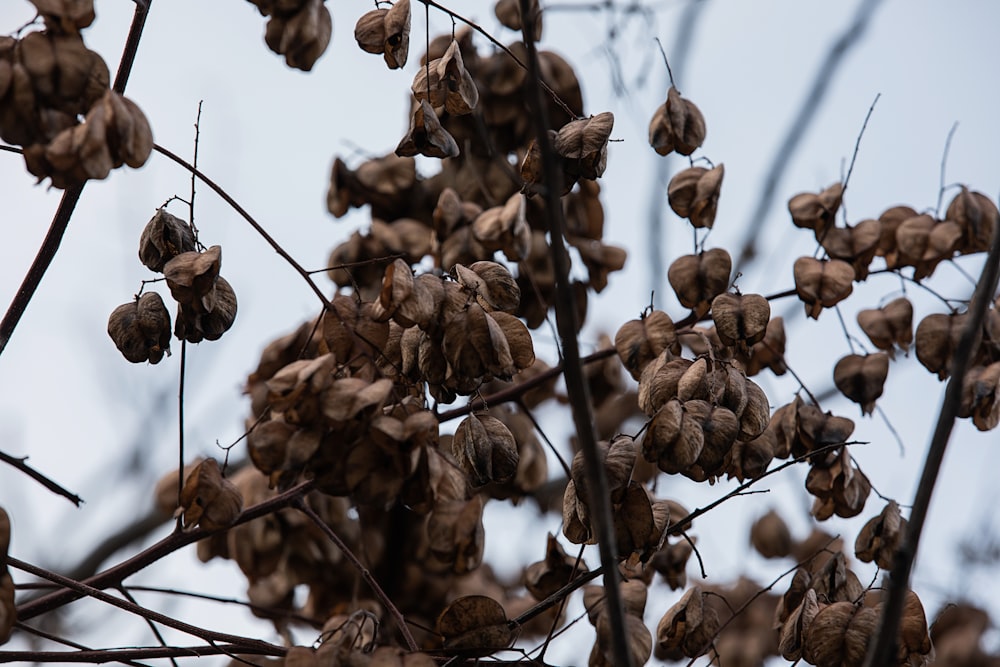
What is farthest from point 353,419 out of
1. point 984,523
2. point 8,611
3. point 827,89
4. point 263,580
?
point 984,523

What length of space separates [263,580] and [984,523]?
348 cm

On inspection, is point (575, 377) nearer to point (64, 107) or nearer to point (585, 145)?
point (585, 145)

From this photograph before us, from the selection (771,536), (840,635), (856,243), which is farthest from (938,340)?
(771,536)

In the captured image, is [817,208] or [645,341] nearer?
[645,341]

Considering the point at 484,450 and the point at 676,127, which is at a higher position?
the point at 676,127

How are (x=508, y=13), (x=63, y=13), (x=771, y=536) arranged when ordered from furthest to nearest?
1. (x=771, y=536)
2. (x=508, y=13)
3. (x=63, y=13)

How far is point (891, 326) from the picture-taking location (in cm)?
176

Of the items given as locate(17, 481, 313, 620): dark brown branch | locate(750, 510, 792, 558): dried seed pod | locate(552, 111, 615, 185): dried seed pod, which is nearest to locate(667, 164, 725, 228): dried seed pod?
locate(552, 111, 615, 185): dried seed pod

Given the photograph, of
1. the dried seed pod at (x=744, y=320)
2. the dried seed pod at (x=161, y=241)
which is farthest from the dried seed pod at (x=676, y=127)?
the dried seed pod at (x=161, y=241)

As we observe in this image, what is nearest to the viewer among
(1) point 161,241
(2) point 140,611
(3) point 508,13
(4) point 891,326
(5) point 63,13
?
(5) point 63,13

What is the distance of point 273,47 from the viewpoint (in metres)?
1.28

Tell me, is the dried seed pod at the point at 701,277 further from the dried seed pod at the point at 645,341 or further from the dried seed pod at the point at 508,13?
the dried seed pod at the point at 508,13

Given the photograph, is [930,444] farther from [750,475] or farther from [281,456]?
[281,456]

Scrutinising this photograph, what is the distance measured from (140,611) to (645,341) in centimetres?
79
